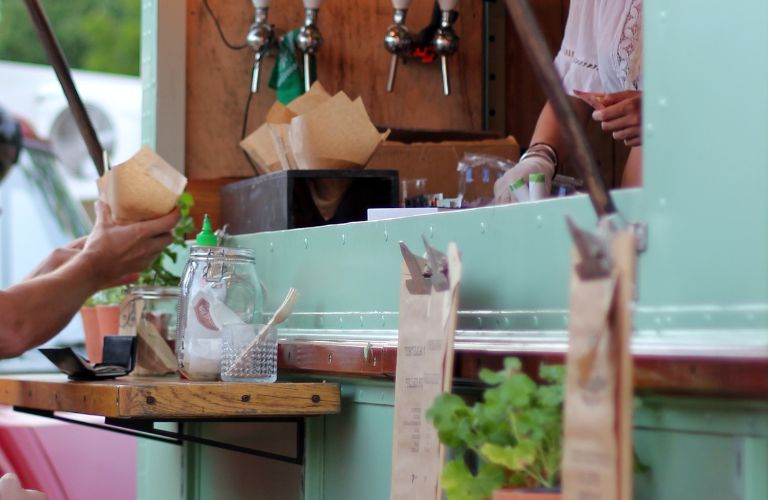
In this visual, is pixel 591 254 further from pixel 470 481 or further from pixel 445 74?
pixel 445 74

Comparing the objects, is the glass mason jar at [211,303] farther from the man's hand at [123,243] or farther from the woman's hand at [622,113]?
the woman's hand at [622,113]

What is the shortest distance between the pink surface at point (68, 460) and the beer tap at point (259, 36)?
1.08 metres

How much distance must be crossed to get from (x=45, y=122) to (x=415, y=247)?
7411 millimetres

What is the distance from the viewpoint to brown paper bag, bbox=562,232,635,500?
1216 millimetres

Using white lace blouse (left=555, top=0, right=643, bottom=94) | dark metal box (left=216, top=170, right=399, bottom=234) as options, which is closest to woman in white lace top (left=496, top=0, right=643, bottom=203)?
white lace blouse (left=555, top=0, right=643, bottom=94)

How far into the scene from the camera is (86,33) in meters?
18.9

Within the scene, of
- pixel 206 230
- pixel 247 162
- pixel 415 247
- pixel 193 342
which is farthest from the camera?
pixel 247 162

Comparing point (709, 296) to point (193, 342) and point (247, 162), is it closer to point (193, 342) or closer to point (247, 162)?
point (193, 342)

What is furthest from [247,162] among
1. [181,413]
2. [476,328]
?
[476,328]

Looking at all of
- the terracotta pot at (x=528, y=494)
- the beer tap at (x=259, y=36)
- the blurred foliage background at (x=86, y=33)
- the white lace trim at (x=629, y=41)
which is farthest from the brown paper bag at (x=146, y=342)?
the blurred foliage background at (x=86, y=33)

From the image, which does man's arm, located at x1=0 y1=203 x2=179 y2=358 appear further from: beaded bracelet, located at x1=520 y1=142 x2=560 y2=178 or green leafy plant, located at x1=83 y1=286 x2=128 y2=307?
beaded bracelet, located at x1=520 y1=142 x2=560 y2=178

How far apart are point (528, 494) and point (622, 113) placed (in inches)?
33.8

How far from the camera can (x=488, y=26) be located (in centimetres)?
360

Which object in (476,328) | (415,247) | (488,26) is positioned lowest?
(476,328)
